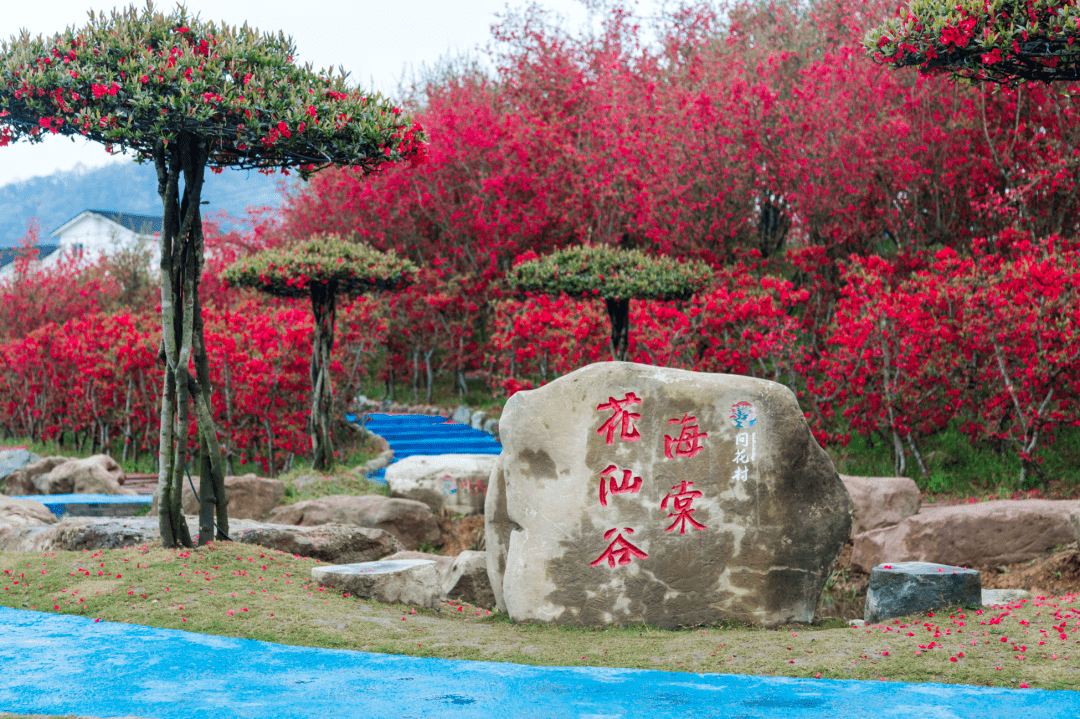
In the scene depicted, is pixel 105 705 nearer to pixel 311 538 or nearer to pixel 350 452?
pixel 311 538

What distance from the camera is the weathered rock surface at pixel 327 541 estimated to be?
23.5ft

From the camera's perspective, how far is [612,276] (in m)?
9.54

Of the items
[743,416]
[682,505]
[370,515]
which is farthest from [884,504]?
[370,515]

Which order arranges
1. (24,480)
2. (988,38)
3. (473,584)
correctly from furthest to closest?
(24,480)
(473,584)
(988,38)

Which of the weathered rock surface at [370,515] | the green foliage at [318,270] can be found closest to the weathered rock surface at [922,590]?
the weathered rock surface at [370,515]

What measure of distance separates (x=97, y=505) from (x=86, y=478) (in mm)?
1202

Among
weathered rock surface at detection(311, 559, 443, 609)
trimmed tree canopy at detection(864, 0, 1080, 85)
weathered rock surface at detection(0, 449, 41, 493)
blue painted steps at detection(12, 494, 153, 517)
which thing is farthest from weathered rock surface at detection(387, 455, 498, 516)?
trimmed tree canopy at detection(864, 0, 1080, 85)

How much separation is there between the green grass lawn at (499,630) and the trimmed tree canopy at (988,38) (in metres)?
3.83

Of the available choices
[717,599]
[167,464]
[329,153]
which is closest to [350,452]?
[167,464]

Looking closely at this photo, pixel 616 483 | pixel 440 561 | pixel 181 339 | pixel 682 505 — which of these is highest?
pixel 181 339

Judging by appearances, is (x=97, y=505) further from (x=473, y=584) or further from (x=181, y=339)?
(x=473, y=584)

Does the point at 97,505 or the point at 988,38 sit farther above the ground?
the point at 988,38

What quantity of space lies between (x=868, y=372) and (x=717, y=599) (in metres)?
5.54

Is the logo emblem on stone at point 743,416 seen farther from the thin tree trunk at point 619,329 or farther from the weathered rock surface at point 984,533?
the thin tree trunk at point 619,329
